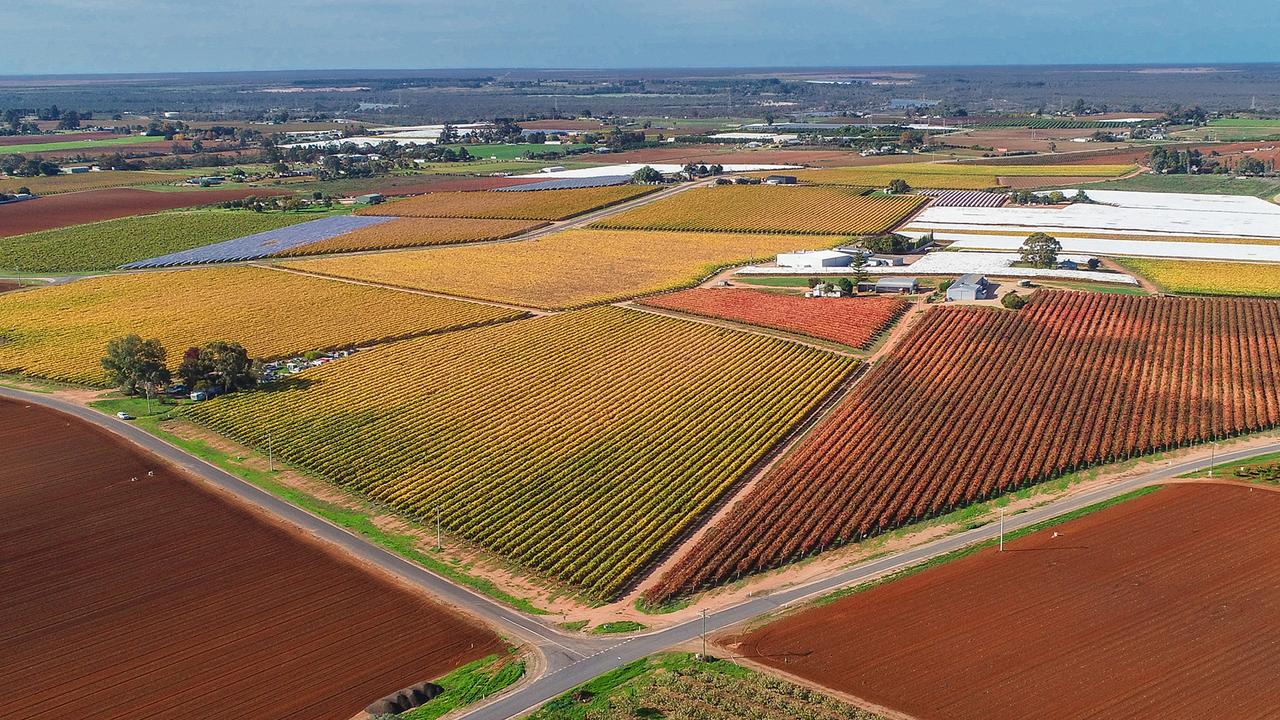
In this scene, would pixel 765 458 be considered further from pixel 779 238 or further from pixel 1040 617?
pixel 779 238

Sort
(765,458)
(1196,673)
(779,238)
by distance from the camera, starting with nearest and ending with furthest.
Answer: (1196,673) → (765,458) → (779,238)

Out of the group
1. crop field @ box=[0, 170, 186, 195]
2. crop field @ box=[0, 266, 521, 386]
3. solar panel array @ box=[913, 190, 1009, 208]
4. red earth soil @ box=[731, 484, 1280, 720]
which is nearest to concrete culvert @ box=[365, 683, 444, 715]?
red earth soil @ box=[731, 484, 1280, 720]

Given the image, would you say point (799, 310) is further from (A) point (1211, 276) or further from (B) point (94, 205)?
(B) point (94, 205)

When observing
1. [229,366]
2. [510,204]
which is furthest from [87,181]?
[229,366]

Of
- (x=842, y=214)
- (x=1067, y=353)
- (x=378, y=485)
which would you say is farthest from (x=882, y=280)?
(x=378, y=485)

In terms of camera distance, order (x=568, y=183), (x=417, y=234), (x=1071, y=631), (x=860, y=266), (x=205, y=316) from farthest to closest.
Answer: (x=568, y=183)
(x=417, y=234)
(x=860, y=266)
(x=205, y=316)
(x=1071, y=631)

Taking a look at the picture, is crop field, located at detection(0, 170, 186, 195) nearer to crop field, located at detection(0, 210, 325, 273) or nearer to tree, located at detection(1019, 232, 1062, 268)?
crop field, located at detection(0, 210, 325, 273)

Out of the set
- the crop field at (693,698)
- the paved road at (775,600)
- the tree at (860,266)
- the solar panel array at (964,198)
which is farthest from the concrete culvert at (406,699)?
the solar panel array at (964,198)
